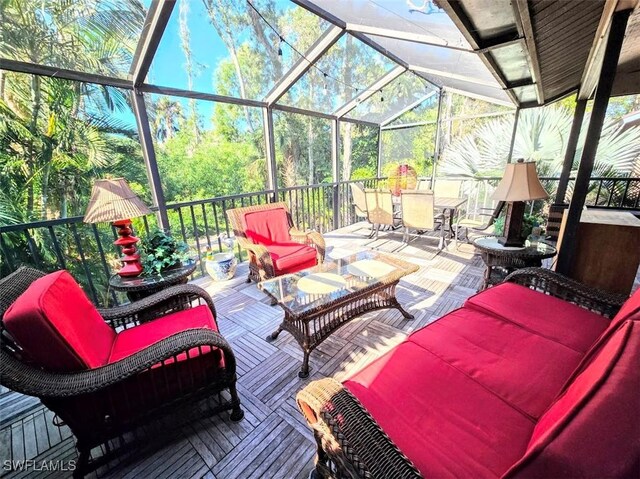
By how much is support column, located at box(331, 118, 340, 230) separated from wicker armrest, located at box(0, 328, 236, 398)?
172 inches

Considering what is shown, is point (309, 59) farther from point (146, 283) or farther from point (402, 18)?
point (146, 283)

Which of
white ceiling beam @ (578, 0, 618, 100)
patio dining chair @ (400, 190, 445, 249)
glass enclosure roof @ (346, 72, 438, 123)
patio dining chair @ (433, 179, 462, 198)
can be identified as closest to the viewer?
white ceiling beam @ (578, 0, 618, 100)

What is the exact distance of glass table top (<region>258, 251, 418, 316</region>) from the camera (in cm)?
189

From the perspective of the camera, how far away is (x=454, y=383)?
3.65 feet

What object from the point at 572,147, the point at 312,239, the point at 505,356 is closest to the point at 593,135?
the point at 505,356

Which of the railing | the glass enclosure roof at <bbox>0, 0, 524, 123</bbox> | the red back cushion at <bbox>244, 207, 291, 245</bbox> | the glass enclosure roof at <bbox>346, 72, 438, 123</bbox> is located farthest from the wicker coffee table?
the glass enclosure roof at <bbox>346, 72, 438, 123</bbox>

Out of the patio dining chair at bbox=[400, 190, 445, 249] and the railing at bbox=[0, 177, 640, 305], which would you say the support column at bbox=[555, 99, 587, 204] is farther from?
the patio dining chair at bbox=[400, 190, 445, 249]

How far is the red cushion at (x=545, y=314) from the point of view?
134 cm

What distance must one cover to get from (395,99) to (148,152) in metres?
5.31

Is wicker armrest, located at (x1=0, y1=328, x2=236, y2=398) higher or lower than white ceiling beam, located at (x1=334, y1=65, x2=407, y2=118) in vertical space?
lower

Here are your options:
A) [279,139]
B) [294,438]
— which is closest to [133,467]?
[294,438]

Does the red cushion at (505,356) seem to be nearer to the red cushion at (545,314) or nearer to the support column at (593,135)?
the red cushion at (545,314)

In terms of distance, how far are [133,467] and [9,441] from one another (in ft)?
2.59

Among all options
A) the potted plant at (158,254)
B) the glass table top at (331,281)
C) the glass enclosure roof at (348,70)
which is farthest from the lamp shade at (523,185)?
the glass enclosure roof at (348,70)
